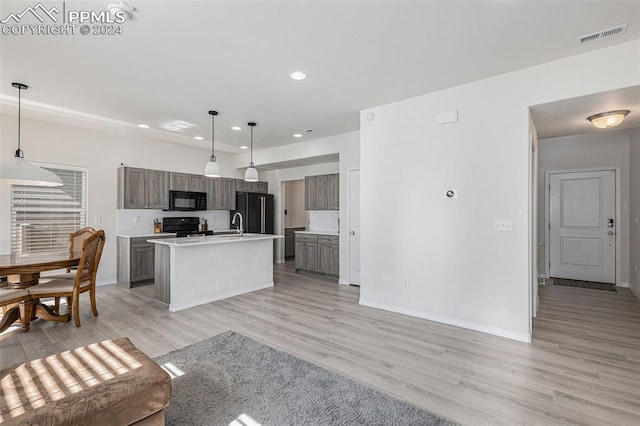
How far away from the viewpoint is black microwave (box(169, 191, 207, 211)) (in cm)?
611

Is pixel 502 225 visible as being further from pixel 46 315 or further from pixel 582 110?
pixel 46 315

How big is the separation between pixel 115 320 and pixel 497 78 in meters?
5.37

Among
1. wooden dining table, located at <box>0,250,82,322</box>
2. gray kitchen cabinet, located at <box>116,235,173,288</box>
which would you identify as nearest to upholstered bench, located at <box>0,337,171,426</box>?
wooden dining table, located at <box>0,250,82,322</box>

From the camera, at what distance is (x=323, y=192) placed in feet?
21.3

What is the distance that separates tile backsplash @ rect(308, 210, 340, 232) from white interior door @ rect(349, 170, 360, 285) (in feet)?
4.44

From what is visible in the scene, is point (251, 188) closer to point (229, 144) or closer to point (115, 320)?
point (229, 144)

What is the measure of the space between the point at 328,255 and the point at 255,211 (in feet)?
8.06

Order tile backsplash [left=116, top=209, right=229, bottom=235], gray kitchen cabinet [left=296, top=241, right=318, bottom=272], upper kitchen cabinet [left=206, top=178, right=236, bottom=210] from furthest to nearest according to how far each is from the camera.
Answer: upper kitchen cabinet [left=206, top=178, right=236, bottom=210]
gray kitchen cabinet [left=296, top=241, right=318, bottom=272]
tile backsplash [left=116, top=209, right=229, bottom=235]

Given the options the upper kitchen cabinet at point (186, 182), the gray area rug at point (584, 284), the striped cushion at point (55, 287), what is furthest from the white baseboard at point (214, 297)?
the gray area rug at point (584, 284)

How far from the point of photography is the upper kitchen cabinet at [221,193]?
22.4 ft

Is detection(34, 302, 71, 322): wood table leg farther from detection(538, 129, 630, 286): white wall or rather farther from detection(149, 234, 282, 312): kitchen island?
detection(538, 129, 630, 286): white wall

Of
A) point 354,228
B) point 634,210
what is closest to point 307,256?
point 354,228

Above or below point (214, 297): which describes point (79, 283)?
above

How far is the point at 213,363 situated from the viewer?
8.63ft
